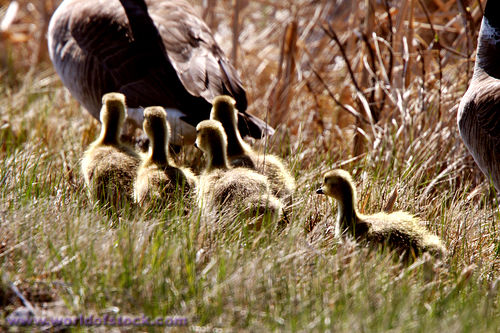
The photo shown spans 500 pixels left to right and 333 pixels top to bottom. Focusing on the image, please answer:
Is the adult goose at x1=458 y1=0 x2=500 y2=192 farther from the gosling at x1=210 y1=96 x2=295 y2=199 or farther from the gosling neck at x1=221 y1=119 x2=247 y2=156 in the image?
the gosling neck at x1=221 y1=119 x2=247 y2=156

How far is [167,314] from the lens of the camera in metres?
2.52

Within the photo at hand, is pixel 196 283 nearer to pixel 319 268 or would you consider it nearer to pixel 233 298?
pixel 233 298

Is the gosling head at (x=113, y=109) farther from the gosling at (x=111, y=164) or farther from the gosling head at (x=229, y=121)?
the gosling head at (x=229, y=121)

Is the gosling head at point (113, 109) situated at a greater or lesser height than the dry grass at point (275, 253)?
greater

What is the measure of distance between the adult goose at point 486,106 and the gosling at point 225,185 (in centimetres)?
137

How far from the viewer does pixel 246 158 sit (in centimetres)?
390

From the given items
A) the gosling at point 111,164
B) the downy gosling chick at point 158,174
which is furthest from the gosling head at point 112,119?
the downy gosling chick at point 158,174

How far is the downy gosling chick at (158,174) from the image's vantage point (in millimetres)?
3475

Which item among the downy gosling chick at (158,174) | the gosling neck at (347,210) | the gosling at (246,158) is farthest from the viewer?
the gosling at (246,158)

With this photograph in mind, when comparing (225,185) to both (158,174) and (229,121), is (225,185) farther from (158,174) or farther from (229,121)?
(229,121)

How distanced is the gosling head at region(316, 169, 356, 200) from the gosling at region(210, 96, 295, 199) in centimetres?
44

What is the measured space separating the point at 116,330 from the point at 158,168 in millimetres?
1413

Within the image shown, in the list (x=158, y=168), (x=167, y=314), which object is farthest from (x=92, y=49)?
(x=167, y=314)

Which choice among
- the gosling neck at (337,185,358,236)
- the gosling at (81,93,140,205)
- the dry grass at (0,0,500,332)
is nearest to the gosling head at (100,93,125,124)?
the gosling at (81,93,140,205)
